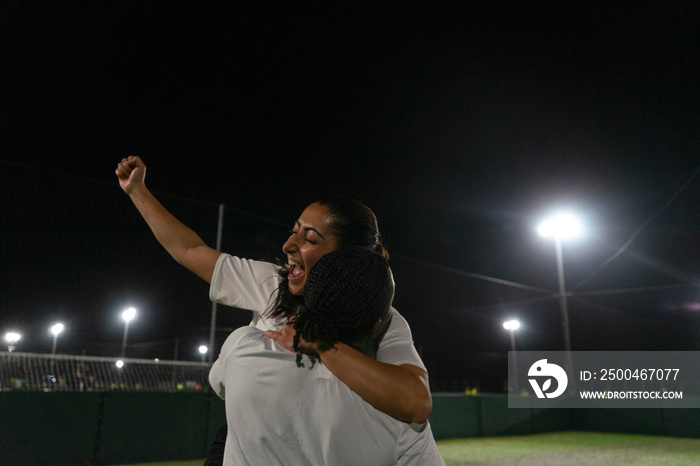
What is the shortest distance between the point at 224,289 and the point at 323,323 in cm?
97

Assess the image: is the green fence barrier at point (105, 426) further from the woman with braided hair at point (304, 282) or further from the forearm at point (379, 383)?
the forearm at point (379, 383)

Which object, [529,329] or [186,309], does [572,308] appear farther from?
[186,309]

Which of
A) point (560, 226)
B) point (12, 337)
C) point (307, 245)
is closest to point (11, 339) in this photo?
point (12, 337)

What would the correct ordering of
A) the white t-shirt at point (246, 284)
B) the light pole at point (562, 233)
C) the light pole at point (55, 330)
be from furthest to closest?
the light pole at point (562, 233) < the light pole at point (55, 330) < the white t-shirt at point (246, 284)

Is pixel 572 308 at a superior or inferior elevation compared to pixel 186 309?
superior

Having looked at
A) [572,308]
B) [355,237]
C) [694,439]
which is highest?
[572,308]

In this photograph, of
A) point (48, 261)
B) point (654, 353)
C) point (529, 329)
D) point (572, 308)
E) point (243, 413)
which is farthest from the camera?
point (529, 329)

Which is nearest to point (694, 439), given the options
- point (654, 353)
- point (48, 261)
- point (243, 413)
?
point (654, 353)

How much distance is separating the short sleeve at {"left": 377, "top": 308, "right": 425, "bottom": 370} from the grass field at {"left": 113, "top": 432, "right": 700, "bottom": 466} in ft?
27.9

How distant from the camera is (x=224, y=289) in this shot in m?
2.06

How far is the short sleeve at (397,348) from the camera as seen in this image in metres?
1.50

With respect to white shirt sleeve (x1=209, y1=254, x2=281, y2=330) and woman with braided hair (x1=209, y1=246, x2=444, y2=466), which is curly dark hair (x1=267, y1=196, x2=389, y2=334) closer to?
white shirt sleeve (x1=209, y1=254, x2=281, y2=330)

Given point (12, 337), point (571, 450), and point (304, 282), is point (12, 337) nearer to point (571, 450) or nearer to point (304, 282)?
point (304, 282)

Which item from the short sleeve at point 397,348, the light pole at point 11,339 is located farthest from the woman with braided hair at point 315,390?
the light pole at point 11,339
